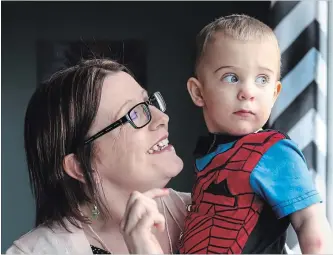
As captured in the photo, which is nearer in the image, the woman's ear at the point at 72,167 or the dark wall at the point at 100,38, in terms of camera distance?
the woman's ear at the point at 72,167

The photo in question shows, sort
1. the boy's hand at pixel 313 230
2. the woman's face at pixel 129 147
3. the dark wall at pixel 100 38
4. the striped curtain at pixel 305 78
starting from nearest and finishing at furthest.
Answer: the boy's hand at pixel 313 230
the woman's face at pixel 129 147
the striped curtain at pixel 305 78
the dark wall at pixel 100 38

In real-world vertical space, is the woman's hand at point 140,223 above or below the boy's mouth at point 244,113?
below

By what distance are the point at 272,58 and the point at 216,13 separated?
522 millimetres

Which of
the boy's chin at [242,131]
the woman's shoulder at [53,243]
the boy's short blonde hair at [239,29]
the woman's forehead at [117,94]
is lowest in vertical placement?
the woman's shoulder at [53,243]

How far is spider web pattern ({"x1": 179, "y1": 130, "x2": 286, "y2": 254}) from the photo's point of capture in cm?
67

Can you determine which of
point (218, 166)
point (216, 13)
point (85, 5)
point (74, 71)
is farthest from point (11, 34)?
point (218, 166)

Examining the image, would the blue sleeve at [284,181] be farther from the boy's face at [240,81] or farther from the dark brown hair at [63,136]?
the dark brown hair at [63,136]

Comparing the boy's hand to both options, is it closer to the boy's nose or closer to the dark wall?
the boy's nose

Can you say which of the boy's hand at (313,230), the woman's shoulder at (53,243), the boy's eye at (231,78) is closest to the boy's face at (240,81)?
the boy's eye at (231,78)

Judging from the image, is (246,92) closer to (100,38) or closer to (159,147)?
(159,147)

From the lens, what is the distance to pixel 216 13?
1.20m

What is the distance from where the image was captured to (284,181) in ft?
2.16

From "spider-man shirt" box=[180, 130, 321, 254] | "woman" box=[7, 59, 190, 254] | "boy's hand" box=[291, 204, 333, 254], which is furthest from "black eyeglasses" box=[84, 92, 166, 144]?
"boy's hand" box=[291, 204, 333, 254]

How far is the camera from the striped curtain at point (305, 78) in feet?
2.82
